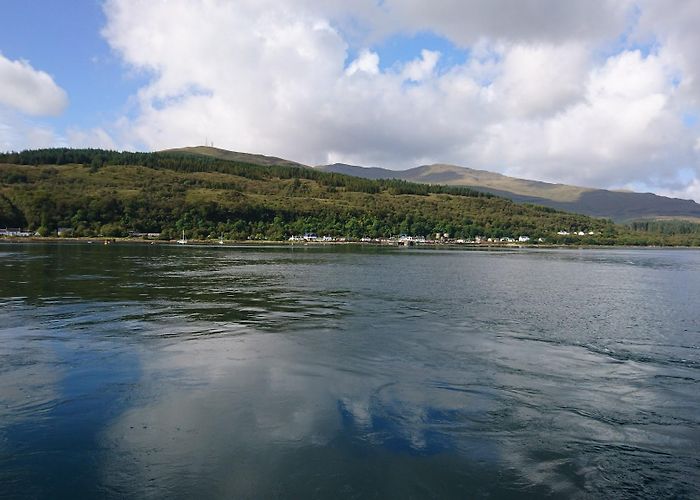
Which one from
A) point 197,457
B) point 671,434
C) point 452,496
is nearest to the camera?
point 452,496

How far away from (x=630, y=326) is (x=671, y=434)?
1525 cm

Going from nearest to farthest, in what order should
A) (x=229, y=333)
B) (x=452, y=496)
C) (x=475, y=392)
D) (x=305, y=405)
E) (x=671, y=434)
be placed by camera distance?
(x=452, y=496) → (x=671, y=434) → (x=305, y=405) → (x=475, y=392) → (x=229, y=333)

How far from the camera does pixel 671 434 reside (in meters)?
11.6

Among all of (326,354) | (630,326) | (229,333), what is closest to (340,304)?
(229,333)

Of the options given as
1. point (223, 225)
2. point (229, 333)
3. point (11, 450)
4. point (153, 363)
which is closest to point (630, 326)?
point (229, 333)

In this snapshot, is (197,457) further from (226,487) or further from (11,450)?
(11,450)

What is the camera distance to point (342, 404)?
1308 cm

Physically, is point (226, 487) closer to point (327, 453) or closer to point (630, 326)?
point (327, 453)

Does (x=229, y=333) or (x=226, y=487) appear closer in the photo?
(x=226, y=487)

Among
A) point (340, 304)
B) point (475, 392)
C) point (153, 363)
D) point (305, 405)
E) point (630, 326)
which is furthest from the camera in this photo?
point (340, 304)

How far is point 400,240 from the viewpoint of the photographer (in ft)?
640

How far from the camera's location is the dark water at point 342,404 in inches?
368

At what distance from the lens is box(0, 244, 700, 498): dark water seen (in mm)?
9359

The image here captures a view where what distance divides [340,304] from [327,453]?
20.5 metres
